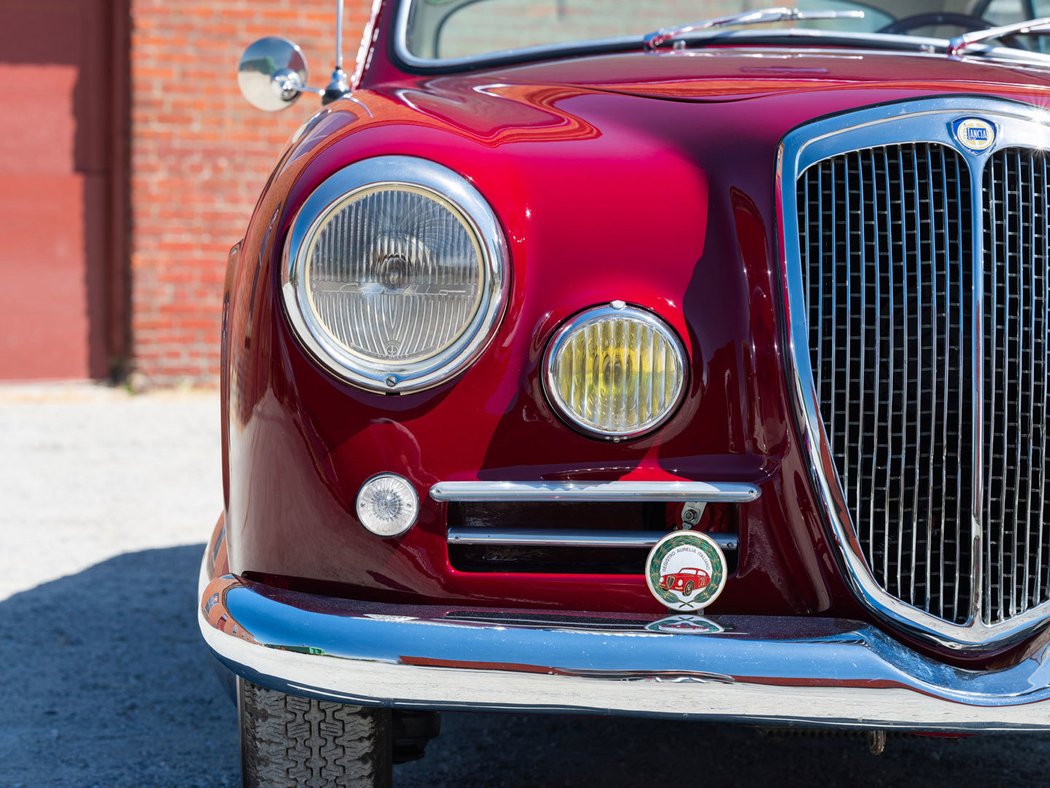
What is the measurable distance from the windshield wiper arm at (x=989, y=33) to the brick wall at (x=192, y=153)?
503cm

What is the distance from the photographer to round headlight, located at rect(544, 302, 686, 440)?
177 cm

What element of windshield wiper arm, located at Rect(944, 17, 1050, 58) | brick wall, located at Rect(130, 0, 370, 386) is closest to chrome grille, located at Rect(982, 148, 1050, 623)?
windshield wiper arm, located at Rect(944, 17, 1050, 58)

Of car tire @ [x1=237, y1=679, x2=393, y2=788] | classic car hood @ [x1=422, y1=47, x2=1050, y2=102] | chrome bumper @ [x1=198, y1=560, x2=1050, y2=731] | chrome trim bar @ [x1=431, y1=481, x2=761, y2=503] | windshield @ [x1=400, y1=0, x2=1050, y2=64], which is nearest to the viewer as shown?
chrome bumper @ [x1=198, y1=560, x2=1050, y2=731]

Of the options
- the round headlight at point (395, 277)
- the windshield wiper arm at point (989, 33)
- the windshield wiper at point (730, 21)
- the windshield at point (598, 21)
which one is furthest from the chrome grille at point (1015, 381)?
the windshield at point (598, 21)

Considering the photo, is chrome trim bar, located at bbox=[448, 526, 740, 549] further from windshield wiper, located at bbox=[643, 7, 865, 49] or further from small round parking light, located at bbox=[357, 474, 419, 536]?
windshield wiper, located at bbox=[643, 7, 865, 49]

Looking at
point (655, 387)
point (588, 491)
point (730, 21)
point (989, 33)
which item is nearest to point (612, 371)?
point (655, 387)

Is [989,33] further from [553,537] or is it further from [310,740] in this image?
[310,740]

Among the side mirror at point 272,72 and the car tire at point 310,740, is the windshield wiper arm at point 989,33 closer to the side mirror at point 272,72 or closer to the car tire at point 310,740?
the side mirror at point 272,72

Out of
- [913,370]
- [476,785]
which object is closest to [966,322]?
[913,370]

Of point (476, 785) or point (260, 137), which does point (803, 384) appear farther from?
point (260, 137)

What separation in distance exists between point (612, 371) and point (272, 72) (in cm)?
148

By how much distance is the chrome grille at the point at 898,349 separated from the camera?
5.92 ft

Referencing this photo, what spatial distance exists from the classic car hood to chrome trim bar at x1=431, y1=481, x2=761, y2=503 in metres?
0.66

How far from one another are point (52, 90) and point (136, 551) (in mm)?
3899
